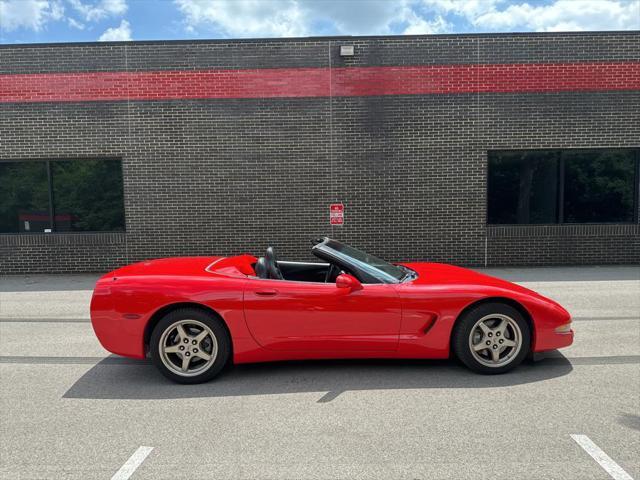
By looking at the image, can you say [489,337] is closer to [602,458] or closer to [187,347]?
[602,458]

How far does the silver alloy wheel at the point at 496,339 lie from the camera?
157 inches

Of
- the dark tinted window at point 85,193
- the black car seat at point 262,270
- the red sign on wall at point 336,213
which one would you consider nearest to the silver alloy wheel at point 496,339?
the black car seat at point 262,270

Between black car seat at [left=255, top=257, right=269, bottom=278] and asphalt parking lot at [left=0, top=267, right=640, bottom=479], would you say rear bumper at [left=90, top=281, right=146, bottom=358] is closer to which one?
asphalt parking lot at [left=0, top=267, right=640, bottom=479]

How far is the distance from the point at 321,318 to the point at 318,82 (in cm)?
733

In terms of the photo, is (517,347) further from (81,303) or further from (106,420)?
(81,303)

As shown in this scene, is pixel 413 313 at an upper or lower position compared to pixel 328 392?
upper

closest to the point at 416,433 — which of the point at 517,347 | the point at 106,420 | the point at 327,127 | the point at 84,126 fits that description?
the point at 517,347

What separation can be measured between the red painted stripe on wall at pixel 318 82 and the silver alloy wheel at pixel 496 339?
23.4 ft

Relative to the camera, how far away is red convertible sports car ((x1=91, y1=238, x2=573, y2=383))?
12.7 ft

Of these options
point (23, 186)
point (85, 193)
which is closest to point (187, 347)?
point (85, 193)

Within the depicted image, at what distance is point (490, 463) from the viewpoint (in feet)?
8.78

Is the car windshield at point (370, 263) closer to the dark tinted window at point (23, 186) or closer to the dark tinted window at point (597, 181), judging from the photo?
the dark tinted window at point (597, 181)

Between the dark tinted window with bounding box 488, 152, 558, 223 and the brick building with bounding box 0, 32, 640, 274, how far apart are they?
32 mm

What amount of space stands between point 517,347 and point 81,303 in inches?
258
